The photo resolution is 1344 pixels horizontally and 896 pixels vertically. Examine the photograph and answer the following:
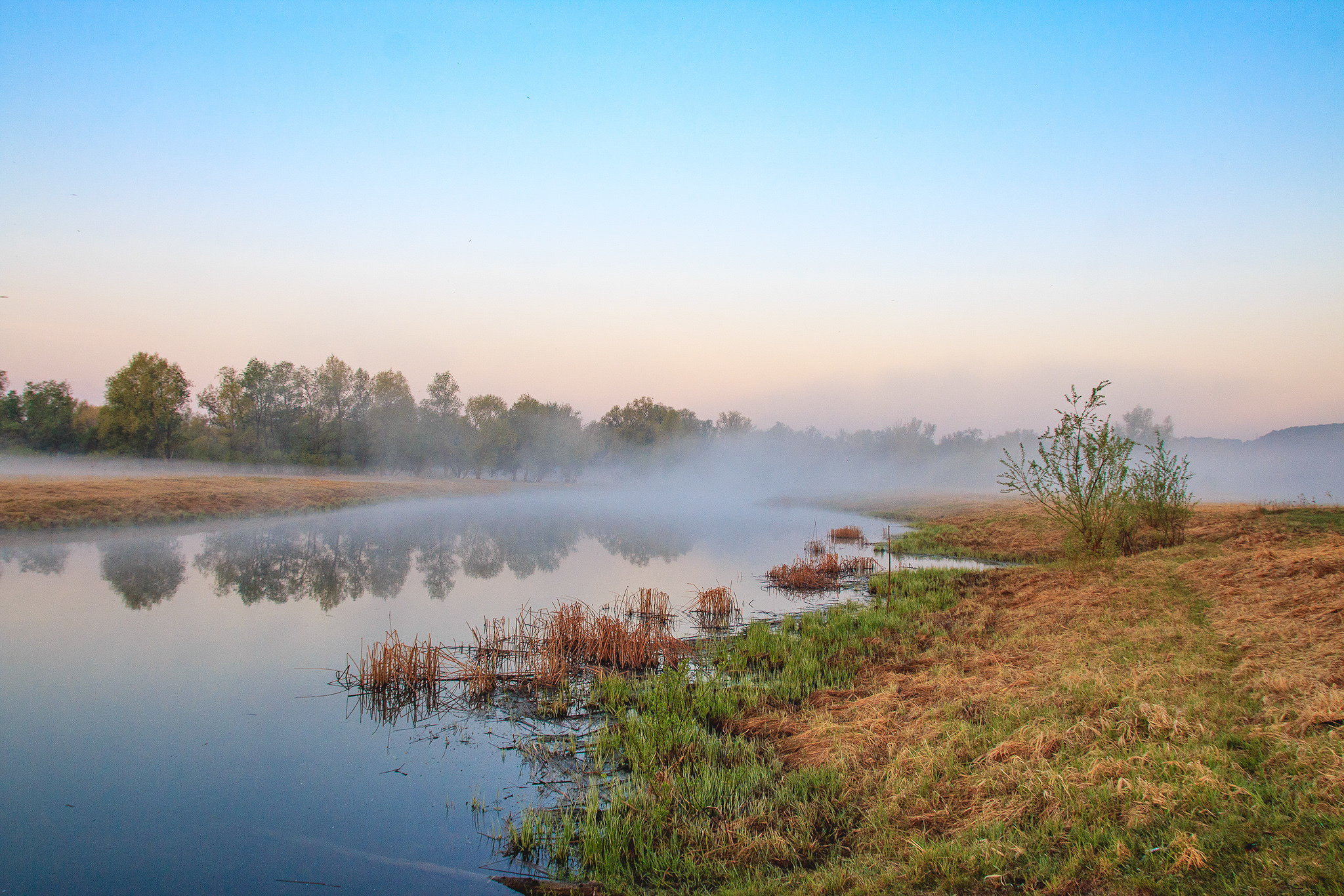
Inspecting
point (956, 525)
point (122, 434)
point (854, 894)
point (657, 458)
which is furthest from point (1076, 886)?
point (657, 458)

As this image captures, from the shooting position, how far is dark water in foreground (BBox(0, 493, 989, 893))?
533 centimetres

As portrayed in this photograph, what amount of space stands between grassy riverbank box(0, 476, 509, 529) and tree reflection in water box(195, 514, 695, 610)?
14.6 ft

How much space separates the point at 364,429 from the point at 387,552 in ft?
199

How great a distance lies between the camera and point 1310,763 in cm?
447

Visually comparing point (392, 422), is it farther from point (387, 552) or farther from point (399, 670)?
point (399, 670)

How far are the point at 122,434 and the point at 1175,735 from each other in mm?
75159

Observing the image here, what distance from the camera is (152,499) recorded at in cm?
3141

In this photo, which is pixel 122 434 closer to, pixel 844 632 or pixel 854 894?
pixel 844 632

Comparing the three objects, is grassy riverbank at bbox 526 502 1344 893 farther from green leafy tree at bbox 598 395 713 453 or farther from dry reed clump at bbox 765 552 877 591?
green leafy tree at bbox 598 395 713 453

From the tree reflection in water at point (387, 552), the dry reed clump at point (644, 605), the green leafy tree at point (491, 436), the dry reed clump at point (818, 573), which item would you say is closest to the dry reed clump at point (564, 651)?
the dry reed clump at point (644, 605)

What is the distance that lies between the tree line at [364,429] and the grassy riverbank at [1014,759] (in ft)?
226

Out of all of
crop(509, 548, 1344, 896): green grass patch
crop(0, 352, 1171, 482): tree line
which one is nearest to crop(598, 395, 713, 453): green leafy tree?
crop(0, 352, 1171, 482): tree line

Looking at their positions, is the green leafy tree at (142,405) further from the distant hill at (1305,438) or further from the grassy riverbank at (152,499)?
the distant hill at (1305,438)

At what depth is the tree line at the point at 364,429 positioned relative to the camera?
5809 centimetres
